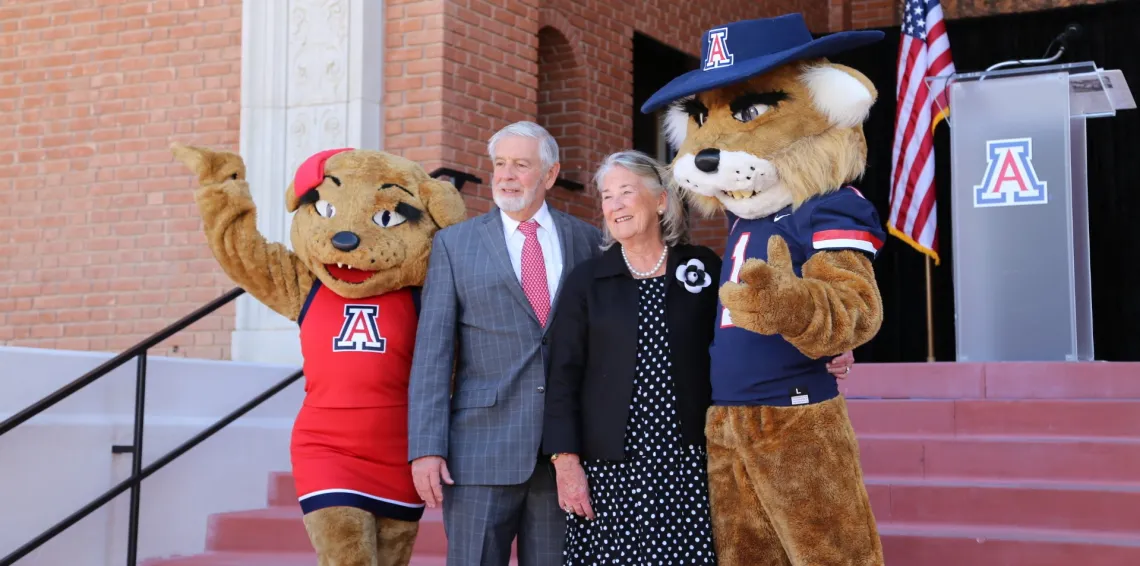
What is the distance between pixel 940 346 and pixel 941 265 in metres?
0.59

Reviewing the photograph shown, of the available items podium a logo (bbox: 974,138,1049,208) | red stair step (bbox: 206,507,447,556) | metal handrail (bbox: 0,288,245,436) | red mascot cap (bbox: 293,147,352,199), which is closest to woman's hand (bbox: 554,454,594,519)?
red mascot cap (bbox: 293,147,352,199)

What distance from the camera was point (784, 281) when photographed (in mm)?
2775

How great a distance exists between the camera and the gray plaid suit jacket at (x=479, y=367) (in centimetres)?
342

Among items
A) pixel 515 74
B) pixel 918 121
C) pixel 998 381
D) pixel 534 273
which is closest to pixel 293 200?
pixel 534 273

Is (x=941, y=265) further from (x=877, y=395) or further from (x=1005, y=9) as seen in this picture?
(x=877, y=395)

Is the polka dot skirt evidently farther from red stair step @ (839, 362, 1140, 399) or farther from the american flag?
the american flag

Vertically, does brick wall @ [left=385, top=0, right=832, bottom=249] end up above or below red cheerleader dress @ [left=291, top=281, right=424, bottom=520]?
above

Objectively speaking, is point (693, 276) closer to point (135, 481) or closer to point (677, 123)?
point (677, 123)

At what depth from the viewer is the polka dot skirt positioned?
314 centimetres

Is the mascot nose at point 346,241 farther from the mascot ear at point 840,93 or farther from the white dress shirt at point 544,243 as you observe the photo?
the mascot ear at point 840,93

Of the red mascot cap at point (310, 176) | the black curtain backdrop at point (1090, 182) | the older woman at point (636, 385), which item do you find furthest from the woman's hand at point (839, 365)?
the black curtain backdrop at point (1090, 182)

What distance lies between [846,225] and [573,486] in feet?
2.89

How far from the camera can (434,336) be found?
348cm

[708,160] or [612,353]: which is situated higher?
[708,160]
